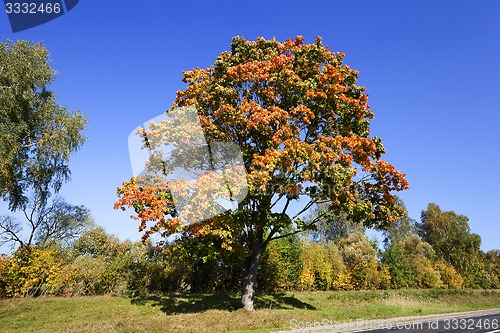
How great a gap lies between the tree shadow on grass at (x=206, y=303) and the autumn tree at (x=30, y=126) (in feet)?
35.8

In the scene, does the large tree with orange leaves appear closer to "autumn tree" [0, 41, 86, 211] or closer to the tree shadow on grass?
the tree shadow on grass

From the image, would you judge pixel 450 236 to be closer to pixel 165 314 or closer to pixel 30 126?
pixel 165 314

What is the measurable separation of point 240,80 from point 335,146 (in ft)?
19.3

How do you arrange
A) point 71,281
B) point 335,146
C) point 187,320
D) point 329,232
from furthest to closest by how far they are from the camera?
point 329,232 < point 71,281 < point 335,146 < point 187,320

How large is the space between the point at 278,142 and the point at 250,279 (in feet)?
23.3

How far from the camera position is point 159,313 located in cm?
1530

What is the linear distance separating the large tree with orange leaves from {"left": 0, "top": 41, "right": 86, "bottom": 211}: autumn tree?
10.3m

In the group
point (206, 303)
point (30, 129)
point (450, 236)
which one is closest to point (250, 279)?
point (206, 303)

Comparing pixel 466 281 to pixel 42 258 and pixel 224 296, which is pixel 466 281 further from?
pixel 42 258

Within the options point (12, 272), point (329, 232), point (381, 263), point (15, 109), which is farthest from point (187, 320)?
point (329, 232)

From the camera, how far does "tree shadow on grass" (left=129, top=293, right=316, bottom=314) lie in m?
16.5

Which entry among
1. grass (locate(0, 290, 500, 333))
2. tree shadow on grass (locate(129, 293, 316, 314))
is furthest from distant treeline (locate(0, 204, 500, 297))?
tree shadow on grass (locate(129, 293, 316, 314))

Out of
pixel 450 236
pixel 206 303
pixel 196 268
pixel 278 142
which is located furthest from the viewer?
pixel 450 236

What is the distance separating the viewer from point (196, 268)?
79.5ft
